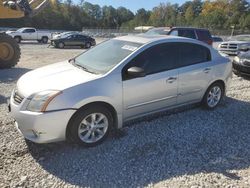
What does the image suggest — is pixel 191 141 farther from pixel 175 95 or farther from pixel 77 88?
pixel 77 88

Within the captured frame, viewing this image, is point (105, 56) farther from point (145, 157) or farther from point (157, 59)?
point (145, 157)

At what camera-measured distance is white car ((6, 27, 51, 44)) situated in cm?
3206

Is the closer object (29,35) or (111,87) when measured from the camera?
(111,87)

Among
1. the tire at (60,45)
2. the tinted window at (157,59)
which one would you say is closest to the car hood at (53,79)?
the tinted window at (157,59)

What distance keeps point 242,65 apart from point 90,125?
6842mm

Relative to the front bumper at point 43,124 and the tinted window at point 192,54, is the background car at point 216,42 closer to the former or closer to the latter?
the tinted window at point 192,54

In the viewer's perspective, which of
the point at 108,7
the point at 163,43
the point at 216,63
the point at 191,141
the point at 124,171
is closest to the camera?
the point at 124,171

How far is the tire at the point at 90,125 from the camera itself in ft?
14.4

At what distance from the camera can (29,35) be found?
32812 millimetres

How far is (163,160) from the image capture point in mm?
4344

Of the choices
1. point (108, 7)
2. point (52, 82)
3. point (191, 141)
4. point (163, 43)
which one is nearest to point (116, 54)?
point (163, 43)

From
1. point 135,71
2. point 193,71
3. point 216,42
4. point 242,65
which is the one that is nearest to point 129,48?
point 135,71

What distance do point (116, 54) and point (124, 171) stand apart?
82.0 inches

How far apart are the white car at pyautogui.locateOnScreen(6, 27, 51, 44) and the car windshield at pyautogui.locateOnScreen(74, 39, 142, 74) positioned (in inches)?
1105
